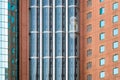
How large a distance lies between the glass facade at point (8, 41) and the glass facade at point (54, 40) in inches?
115

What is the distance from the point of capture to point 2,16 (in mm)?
104500

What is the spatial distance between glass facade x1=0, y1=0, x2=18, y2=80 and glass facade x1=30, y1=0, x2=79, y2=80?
2.92 metres

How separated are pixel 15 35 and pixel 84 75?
14.1 m

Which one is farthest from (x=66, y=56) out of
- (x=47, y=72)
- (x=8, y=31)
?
(x=8, y=31)

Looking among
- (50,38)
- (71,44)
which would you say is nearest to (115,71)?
(71,44)

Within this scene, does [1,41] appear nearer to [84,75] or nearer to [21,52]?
[21,52]

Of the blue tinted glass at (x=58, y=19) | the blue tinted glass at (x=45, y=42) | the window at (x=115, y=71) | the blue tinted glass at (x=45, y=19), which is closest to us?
the window at (x=115, y=71)

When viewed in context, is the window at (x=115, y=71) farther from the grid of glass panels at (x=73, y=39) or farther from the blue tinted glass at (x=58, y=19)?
the blue tinted glass at (x=58, y=19)

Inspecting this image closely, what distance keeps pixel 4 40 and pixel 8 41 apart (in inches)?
30.7

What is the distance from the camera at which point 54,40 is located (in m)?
104

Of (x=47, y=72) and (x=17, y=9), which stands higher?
(x=17, y=9)

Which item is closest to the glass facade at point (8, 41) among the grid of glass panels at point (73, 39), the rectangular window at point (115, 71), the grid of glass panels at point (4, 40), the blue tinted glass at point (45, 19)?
the grid of glass panels at point (4, 40)

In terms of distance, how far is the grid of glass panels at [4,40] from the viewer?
336ft

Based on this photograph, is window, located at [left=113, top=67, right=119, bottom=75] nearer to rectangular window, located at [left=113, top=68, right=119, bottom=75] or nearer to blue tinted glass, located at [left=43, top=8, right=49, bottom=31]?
rectangular window, located at [left=113, top=68, right=119, bottom=75]
